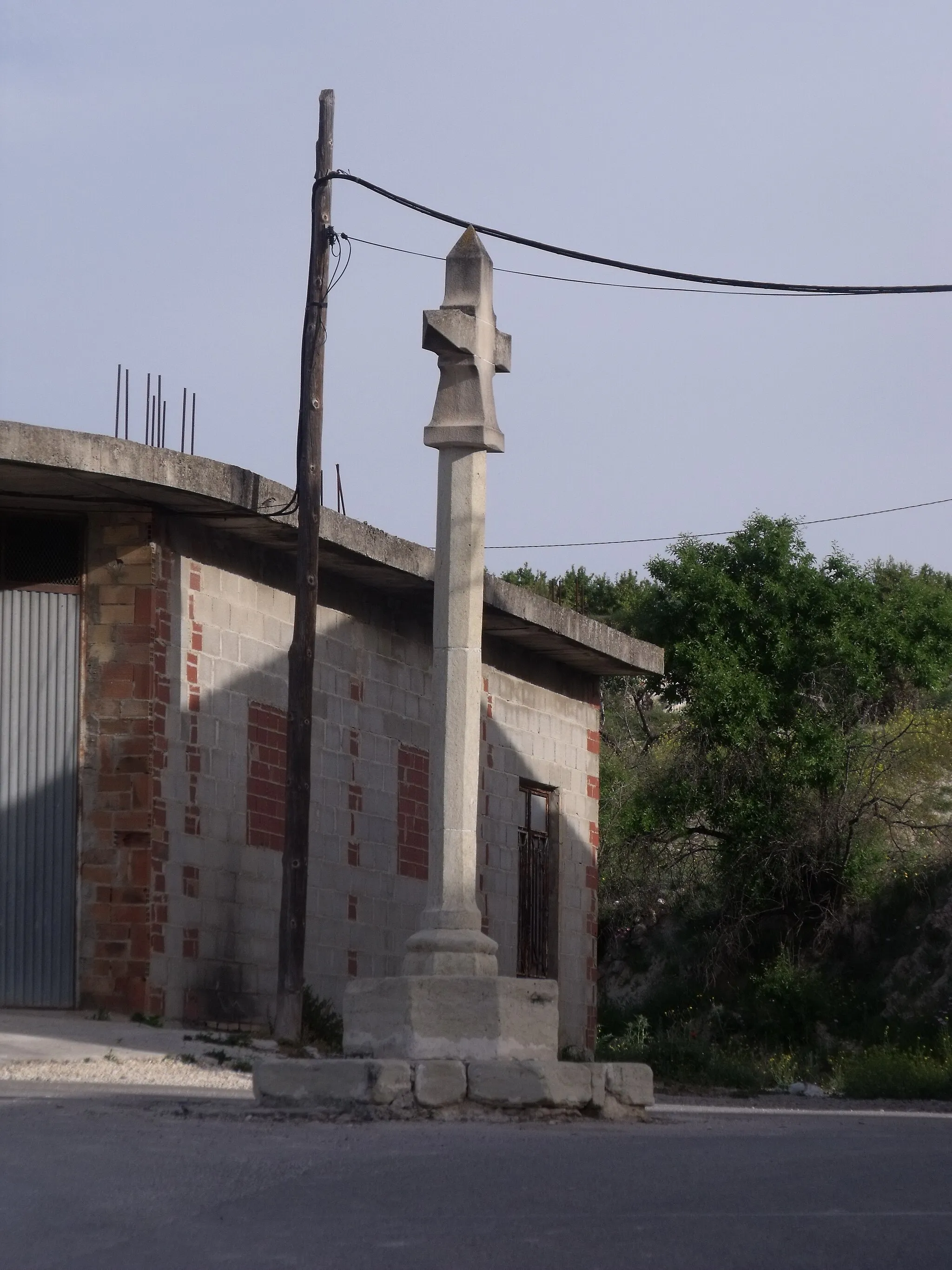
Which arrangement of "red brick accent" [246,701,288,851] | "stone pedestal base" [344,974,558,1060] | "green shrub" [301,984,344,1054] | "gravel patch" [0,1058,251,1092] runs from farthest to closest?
"red brick accent" [246,701,288,851] → "green shrub" [301,984,344,1054] → "gravel patch" [0,1058,251,1092] → "stone pedestal base" [344,974,558,1060]

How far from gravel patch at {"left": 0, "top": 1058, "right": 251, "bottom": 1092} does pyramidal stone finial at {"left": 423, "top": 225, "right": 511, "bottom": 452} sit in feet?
13.6

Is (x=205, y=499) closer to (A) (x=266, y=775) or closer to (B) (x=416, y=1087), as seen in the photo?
(A) (x=266, y=775)

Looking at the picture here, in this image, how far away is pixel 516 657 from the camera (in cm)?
1845

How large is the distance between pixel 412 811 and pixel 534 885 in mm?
2502

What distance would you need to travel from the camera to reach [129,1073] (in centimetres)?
1105

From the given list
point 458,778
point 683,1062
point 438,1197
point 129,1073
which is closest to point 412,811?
point 683,1062

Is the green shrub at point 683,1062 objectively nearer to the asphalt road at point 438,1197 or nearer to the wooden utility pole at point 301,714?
the wooden utility pole at point 301,714

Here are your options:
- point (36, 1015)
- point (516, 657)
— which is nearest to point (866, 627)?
point (516, 657)

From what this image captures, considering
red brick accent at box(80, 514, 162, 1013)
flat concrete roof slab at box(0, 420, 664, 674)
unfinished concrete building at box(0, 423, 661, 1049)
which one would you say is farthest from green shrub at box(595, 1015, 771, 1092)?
red brick accent at box(80, 514, 162, 1013)

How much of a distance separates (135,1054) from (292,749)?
298 centimetres

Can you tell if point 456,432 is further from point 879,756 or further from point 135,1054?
point 879,756

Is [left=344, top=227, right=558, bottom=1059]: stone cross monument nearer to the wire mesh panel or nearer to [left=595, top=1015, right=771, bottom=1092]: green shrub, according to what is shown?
the wire mesh panel

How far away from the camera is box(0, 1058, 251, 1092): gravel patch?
10.7 metres

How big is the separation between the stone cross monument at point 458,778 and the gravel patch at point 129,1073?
1608mm
